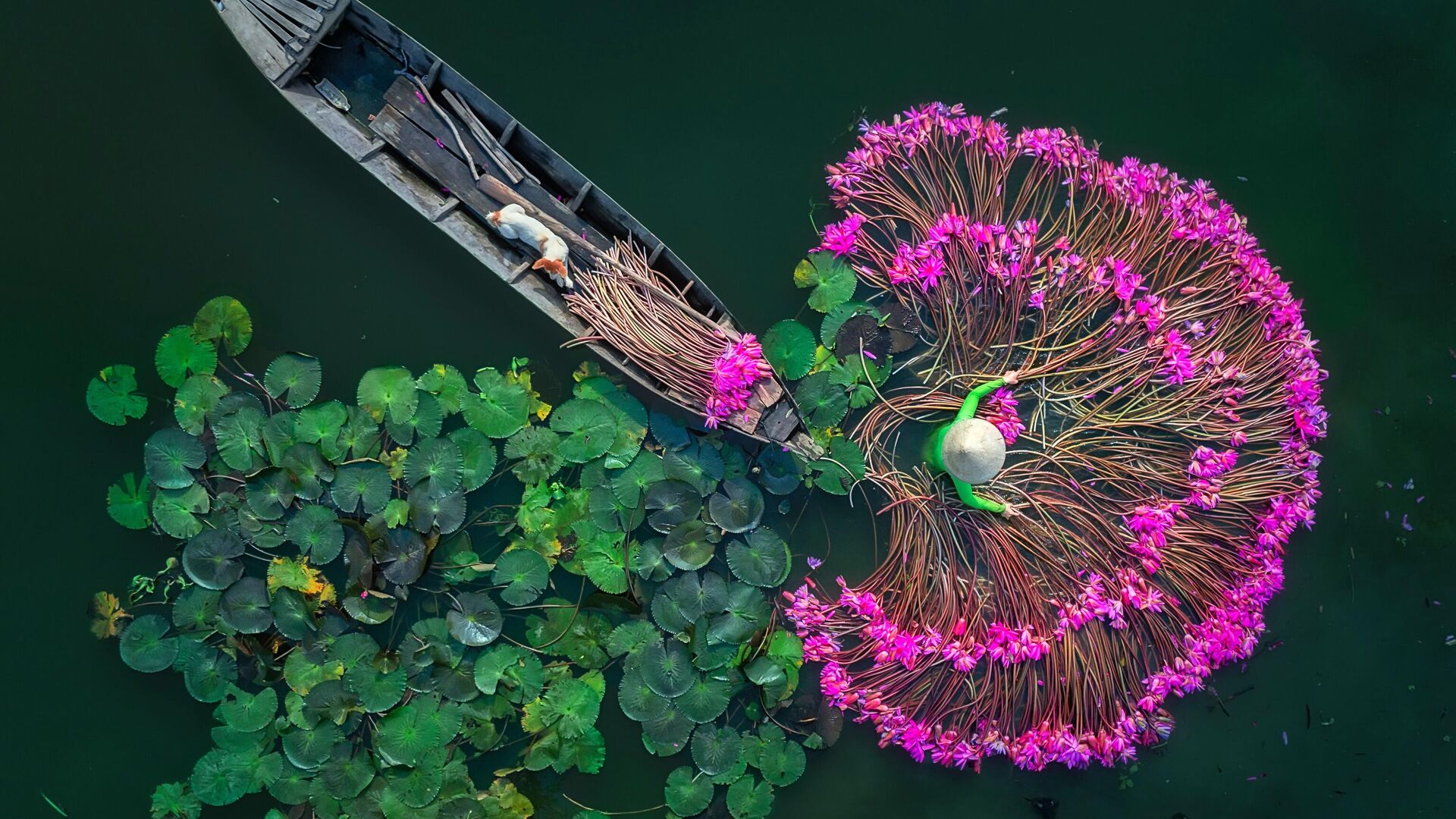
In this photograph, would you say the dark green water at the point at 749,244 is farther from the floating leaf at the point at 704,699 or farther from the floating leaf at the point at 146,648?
the floating leaf at the point at 704,699

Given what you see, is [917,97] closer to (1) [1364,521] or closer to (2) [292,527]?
(1) [1364,521]

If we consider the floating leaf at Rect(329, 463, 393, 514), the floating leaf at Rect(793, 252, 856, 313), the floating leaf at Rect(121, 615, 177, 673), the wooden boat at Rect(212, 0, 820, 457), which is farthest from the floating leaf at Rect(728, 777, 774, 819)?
the floating leaf at Rect(121, 615, 177, 673)

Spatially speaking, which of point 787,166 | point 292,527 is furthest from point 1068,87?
point 292,527

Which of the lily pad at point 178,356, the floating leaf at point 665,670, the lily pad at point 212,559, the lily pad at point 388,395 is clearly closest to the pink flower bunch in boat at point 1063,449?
the floating leaf at point 665,670

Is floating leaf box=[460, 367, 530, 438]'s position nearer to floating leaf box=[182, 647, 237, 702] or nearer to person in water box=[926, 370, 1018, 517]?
floating leaf box=[182, 647, 237, 702]

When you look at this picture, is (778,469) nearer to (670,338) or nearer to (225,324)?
(670,338)

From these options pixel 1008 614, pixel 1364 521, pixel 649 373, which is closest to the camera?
pixel 649 373
